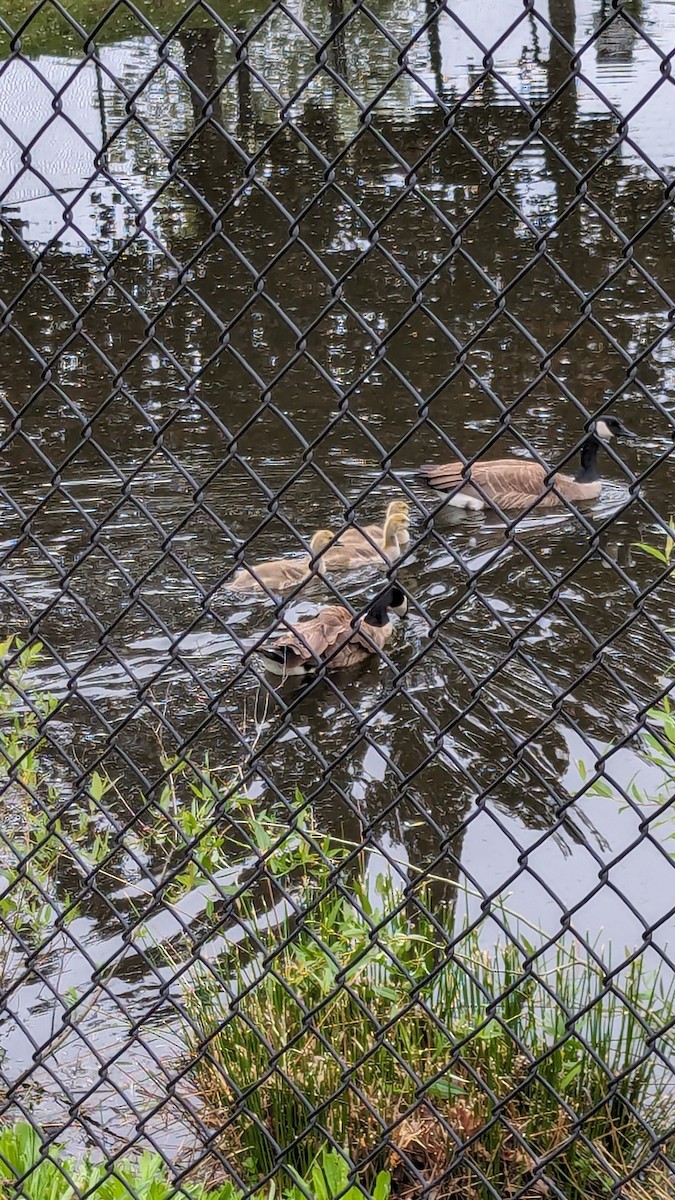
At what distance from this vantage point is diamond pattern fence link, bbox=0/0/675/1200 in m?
2.56

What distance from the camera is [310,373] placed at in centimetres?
1019

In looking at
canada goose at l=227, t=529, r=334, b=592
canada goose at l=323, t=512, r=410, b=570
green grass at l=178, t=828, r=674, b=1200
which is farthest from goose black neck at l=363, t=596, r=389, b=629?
green grass at l=178, t=828, r=674, b=1200

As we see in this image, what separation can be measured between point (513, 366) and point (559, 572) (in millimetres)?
2650

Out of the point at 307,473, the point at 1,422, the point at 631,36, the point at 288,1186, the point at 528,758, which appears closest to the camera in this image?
the point at 288,1186

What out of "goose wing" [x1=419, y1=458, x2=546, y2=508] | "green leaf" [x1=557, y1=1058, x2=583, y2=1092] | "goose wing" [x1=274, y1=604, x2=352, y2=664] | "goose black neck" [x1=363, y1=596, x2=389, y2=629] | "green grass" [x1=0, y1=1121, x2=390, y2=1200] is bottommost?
"green grass" [x1=0, y1=1121, x2=390, y2=1200]

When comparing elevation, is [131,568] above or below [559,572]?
below

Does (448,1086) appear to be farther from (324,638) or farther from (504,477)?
(504,477)

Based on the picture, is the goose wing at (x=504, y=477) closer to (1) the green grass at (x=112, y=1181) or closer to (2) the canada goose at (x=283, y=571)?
(2) the canada goose at (x=283, y=571)

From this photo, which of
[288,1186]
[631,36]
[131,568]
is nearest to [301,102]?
[631,36]

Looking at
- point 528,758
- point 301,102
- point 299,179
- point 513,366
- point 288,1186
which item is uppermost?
point 301,102

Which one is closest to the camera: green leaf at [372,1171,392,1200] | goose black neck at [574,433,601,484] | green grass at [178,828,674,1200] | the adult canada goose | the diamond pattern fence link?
the diamond pattern fence link

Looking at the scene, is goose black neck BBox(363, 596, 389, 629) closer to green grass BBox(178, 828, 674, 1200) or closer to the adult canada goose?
the adult canada goose

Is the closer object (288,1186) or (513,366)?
(288,1186)

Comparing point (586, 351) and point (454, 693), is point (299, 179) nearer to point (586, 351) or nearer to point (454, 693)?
point (586, 351)
